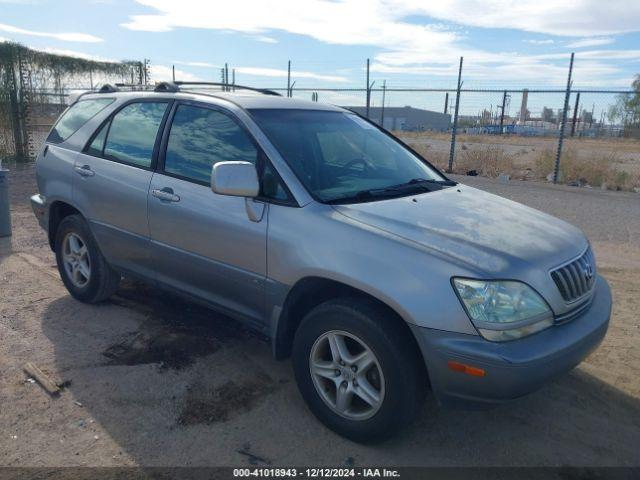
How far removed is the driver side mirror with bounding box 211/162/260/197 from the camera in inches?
122

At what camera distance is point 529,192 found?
11.5 m

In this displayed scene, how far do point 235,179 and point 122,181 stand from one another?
1453mm

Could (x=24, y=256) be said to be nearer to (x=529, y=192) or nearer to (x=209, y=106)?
(x=209, y=106)

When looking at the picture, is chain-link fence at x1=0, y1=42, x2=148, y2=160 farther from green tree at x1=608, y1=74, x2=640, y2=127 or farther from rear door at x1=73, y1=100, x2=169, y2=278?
green tree at x1=608, y1=74, x2=640, y2=127

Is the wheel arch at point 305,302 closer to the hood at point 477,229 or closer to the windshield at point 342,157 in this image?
the hood at point 477,229

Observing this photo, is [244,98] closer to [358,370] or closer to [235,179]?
[235,179]

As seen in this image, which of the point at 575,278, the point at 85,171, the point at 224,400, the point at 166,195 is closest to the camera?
the point at 575,278

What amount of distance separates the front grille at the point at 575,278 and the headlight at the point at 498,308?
320 millimetres

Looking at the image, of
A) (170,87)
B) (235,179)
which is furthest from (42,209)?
(235,179)

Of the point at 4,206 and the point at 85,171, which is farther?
the point at 4,206

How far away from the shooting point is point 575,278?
117 inches

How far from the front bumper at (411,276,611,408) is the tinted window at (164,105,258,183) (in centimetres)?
166

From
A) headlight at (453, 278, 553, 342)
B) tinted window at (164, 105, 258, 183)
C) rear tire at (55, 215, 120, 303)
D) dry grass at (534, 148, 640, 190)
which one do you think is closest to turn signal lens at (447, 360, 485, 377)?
headlight at (453, 278, 553, 342)

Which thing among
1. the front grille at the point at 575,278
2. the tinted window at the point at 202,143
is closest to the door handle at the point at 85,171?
the tinted window at the point at 202,143
